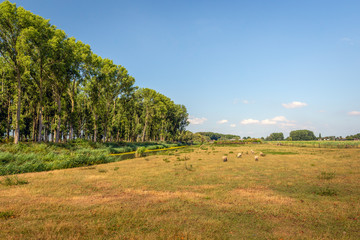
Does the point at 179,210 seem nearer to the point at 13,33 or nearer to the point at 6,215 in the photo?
the point at 6,215

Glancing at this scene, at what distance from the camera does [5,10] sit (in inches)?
1005

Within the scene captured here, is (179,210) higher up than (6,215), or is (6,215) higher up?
(6,215)

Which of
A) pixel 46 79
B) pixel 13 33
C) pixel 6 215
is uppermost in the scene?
pixel 13 33

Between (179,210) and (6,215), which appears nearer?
(6,215)

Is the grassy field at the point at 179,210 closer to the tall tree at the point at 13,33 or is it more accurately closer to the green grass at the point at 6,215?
the green grass at the point at 6,215

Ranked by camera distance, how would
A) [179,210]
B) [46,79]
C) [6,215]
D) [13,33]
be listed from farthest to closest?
[46,79] < [13,33] < [179,210] < [6,215]

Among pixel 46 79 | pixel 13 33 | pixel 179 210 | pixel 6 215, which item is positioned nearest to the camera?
pixel 6 215

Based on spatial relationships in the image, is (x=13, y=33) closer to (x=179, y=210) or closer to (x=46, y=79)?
(x=46, y=79)

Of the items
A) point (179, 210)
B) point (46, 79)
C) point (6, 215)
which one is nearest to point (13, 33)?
point (46, 79)

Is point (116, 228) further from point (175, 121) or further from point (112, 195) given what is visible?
point (175, 121)

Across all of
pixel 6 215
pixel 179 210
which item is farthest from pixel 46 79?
pixel 179 210

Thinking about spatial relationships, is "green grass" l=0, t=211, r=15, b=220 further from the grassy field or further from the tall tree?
the tall tree

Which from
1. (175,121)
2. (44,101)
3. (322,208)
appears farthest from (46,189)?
(175,121)

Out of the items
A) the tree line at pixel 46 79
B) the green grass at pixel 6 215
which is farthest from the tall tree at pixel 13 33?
the green grass at pixel 6 215
